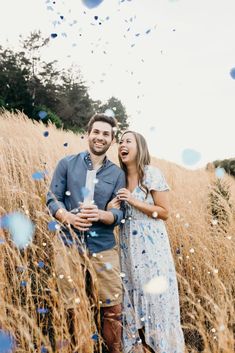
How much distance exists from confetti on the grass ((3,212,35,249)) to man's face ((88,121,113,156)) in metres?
0.67

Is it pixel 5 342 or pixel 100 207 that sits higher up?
pixel 100 207

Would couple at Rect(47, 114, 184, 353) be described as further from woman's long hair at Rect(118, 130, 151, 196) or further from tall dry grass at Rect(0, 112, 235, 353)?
tall dry grass at Rect(0, 112, 235, 353)

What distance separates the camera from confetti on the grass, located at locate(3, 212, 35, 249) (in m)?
2.54

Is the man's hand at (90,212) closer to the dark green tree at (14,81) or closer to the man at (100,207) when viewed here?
the man at (100,207)

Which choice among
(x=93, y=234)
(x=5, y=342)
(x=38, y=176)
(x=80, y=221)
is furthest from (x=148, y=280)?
(x=38, y=176)

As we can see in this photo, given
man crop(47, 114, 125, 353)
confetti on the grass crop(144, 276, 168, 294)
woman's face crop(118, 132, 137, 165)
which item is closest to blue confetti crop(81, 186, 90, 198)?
man crop(47, 114, 125, 353)

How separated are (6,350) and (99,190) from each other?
2.93 ft

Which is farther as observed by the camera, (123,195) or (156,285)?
(156,285)

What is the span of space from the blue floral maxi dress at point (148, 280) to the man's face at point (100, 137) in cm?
35

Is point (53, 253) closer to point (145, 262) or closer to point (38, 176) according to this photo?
point (145, 262)

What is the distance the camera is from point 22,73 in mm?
16953

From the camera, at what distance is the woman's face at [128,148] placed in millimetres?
2410

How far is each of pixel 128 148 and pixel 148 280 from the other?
0.78m

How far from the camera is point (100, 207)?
2209mm
